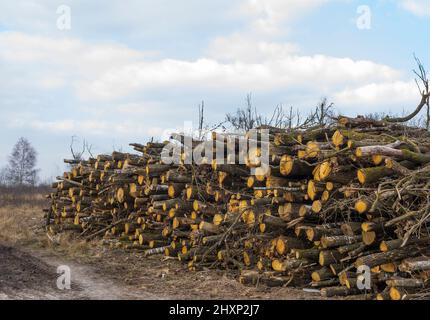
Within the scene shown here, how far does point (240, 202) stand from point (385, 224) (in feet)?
8.33

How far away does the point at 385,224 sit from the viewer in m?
6.23

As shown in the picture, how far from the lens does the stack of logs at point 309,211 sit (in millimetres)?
6102

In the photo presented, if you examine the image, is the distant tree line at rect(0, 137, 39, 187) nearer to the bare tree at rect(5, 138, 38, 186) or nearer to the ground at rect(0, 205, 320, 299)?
the bare tree at rect(5, 138, 38, 186)

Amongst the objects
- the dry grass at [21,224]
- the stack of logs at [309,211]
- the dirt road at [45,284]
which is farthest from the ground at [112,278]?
the dry grass at [21,224]

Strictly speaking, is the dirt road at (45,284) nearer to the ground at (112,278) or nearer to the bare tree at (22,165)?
the ground at (112,278)

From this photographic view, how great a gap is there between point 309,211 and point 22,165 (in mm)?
50525

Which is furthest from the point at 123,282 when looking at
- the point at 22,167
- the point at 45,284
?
the point at 22,167

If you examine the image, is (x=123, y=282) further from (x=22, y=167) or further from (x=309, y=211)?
(x=22, y=167)

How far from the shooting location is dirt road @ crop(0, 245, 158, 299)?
21.0 ft

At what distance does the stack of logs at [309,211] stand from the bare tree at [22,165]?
145ft

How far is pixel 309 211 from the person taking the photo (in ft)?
22.9

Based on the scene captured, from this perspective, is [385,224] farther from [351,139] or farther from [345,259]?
[351,139]

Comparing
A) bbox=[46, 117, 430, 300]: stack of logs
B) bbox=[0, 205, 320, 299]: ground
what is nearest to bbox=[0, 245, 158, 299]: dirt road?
bbox=[0, 205, 320, 299]: ground
